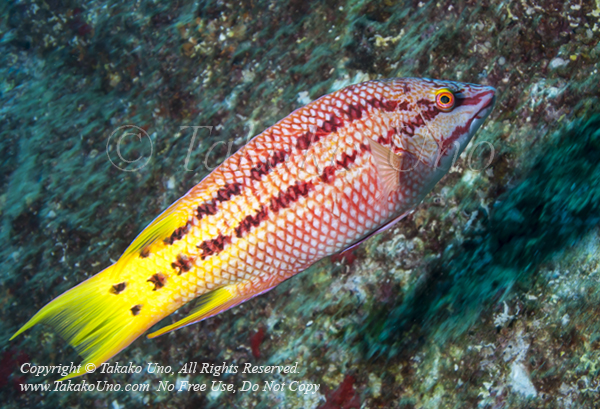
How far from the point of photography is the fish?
1.79m

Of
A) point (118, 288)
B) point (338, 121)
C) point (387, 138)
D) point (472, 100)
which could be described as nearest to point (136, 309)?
point (118, 288)

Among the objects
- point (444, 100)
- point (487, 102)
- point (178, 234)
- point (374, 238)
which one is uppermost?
point (178, 234)

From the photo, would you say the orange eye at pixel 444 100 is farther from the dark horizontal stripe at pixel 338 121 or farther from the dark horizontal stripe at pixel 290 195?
the dark horizontal stripe at pixel 290 195

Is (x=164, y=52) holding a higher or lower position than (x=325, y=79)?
higher

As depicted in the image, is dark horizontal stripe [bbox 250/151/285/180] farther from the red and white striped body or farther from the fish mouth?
the fish mouth

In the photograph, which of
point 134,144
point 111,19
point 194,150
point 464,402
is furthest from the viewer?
point 111,19

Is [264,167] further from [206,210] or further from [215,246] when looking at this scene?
[215,246]

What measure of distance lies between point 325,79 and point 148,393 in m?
3.69

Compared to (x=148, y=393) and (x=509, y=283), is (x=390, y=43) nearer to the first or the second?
(x=509, y=283)

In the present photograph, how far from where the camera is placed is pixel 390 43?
3170 millimetres

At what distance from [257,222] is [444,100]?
1.42 meters

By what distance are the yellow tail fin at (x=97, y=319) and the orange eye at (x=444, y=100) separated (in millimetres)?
2183

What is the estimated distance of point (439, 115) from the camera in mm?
2064

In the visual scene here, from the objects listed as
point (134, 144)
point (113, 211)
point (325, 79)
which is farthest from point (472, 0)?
point (113, 211)
